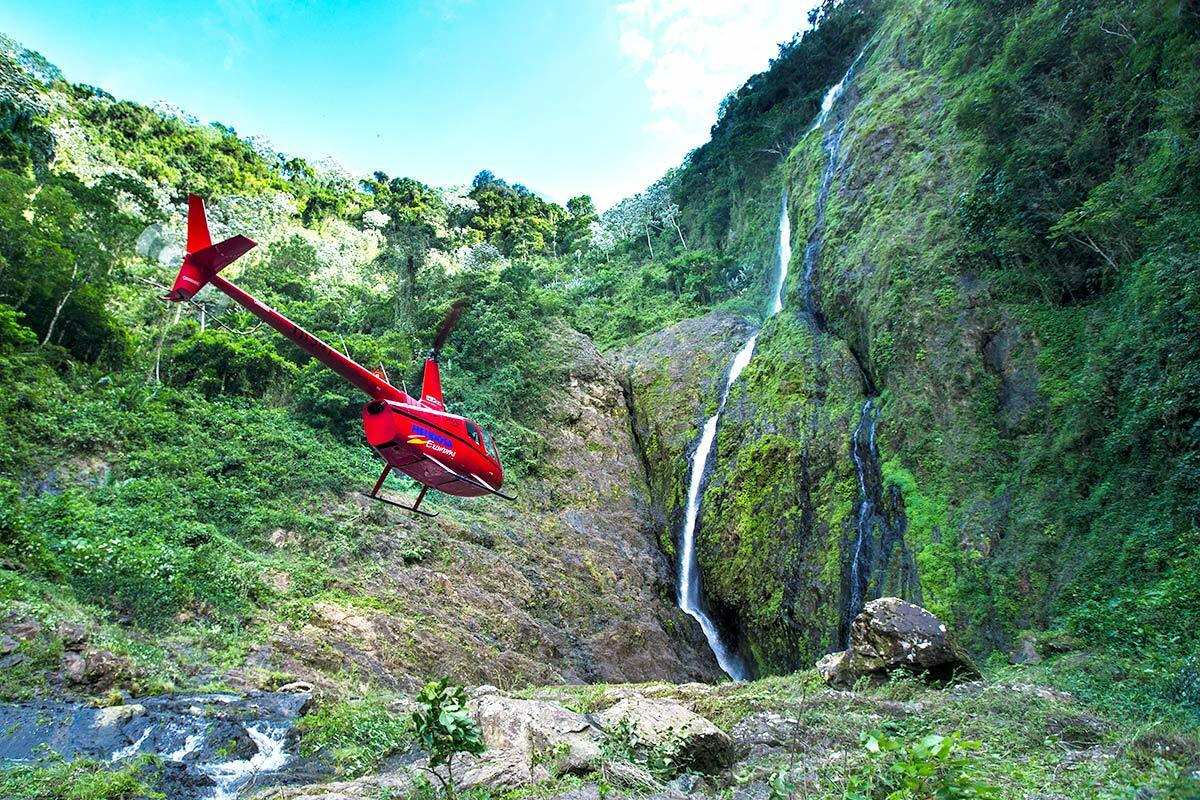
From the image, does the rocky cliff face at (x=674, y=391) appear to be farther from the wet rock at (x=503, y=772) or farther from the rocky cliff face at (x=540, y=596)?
the wet rock at (x=503, y=772)

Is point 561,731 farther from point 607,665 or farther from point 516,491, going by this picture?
point 516,491

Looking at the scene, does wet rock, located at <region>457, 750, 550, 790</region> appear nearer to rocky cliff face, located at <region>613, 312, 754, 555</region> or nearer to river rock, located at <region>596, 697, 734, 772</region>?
river rock, located at <region>596, 697, 734, 772</region>

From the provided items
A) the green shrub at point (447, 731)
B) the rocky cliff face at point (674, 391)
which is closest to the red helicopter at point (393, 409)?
the green shrub at point (447, 731)

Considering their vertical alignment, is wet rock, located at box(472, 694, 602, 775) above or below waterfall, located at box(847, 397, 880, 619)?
below

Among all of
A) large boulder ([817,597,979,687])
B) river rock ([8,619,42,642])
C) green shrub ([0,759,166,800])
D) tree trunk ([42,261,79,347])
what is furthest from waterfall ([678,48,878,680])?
tree trunk ([42,261,79,347])

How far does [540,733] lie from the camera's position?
230 inches

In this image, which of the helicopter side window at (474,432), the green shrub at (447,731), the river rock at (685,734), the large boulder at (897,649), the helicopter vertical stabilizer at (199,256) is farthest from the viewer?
the helicopter side window at (474,432)

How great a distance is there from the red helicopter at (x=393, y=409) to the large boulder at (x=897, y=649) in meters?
6.19

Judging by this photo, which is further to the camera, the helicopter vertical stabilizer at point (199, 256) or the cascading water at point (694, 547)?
the cascading water at point (694, 547)

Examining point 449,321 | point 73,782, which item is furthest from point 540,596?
point 73,782

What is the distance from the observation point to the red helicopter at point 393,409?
8.09 m

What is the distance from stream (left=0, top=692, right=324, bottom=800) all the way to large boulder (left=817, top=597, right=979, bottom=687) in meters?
7.36

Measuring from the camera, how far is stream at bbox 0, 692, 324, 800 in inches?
257

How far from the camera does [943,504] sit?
42.2 ft
